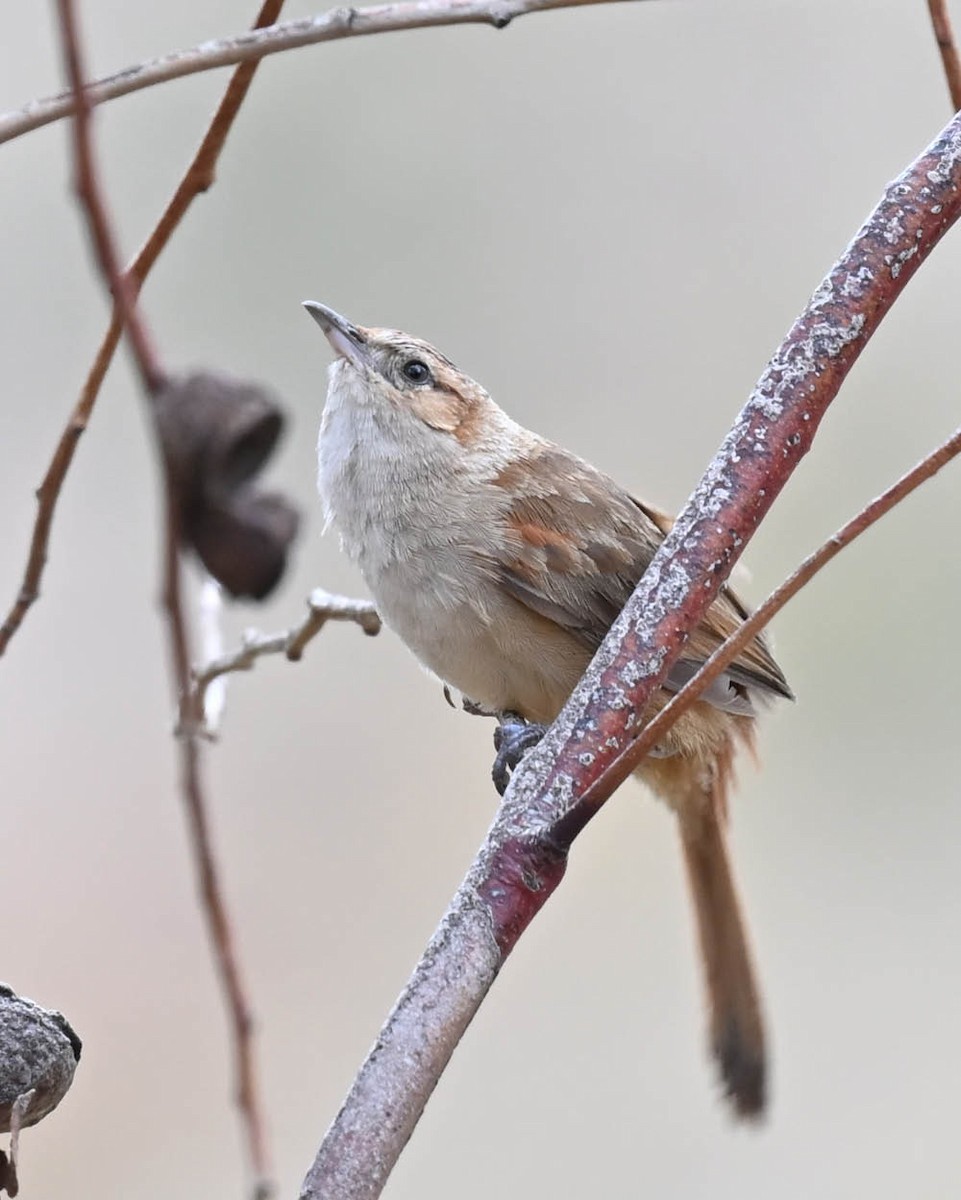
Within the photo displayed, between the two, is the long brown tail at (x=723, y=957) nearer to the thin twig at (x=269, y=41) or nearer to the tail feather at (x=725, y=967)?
the tail feather at (x=725, y=967)

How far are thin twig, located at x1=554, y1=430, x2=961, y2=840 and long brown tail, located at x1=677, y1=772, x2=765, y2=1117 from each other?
148 cm

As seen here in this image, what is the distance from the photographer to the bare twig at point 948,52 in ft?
5.68

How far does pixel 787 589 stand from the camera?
121 cm

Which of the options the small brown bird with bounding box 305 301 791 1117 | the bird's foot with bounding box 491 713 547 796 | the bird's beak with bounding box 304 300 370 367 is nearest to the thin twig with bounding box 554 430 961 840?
the bird's foot with bounding box 491 713 547 796

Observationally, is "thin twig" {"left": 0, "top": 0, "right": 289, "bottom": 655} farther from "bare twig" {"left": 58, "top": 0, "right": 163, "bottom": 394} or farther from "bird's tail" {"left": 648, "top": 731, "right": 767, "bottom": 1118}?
"bird's tail" {"left": 648, "top": 731, "right": 767, "bottom": 1118}

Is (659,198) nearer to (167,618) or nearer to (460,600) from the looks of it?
(460,600)

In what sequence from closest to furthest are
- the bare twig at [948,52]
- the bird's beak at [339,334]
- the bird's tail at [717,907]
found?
the bare twig at [948,52]
the bird's tail at [717,907]
the bird's beak at [339,334]

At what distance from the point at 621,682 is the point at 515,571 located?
1.34 metres

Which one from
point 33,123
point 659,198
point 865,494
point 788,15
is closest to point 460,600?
point 33,123

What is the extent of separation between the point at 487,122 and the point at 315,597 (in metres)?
3.02

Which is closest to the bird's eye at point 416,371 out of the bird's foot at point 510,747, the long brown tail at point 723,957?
the bird's foot at point 510,747

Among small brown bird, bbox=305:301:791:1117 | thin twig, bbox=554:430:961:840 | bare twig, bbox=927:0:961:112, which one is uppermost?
bare twig, bbox=927:0:961:112

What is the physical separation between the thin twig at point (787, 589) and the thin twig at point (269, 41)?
548 millimetres

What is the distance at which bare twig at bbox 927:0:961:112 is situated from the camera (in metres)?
1.73
